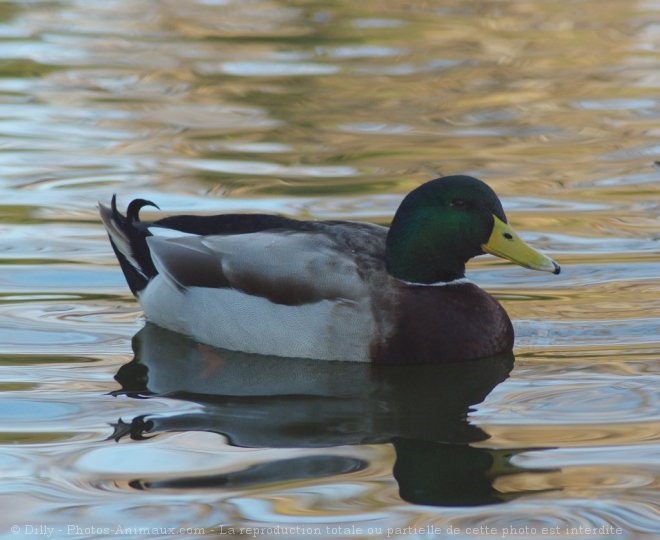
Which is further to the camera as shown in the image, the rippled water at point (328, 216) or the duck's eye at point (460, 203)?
the duck's eye at point (460, 203)

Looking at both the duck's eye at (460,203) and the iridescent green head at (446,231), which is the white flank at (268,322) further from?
the duck's eye at (460,203)

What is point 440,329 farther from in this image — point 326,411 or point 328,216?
point 328,216

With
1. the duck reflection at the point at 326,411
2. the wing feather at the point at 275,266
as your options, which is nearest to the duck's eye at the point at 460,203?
the wing feather at the point at 275,266

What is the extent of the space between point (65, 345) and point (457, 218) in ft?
6.44

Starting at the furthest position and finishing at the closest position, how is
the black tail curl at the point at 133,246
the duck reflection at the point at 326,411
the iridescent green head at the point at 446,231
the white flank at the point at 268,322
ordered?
the black tail curl at the point at 133,246, the iridescent green head at the point at 446,231, the white flank at the point at 268,322, the duck reflection at the point at 326,411

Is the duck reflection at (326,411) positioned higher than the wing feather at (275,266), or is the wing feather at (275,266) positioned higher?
the wing feather at (275,266)

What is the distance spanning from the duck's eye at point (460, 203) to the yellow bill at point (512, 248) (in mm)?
145

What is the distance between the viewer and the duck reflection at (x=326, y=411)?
5.41 meters

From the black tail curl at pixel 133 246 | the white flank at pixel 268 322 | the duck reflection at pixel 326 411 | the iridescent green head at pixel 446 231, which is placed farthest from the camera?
the black tail curl at pixel 133 246

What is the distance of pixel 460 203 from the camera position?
6.97 metres

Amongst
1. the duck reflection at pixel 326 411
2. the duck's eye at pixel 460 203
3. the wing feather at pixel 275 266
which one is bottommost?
the duck reflection at pixel 326 411

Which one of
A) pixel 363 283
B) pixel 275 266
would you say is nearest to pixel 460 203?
pixel 363 283

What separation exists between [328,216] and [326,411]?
120 inches

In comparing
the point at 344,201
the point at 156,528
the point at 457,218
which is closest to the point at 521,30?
the point at 344,201
